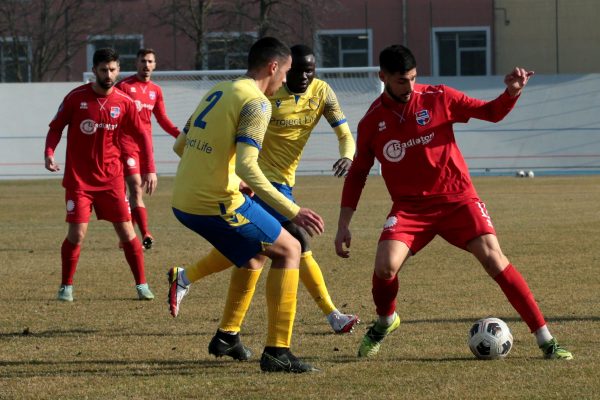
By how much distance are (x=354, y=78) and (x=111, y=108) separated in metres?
19.3

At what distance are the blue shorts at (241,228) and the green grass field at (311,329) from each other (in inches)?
28.4

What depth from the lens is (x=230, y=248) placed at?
20.8ft

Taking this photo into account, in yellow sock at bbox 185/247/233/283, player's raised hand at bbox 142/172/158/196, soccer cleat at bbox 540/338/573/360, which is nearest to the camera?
soccer cleat at bbox 540/338/573/360

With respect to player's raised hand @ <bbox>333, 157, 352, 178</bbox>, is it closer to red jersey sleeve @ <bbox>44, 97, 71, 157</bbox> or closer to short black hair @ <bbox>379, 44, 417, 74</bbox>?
short black hair @ <bbox>379, 44, 417, 74</bbox>

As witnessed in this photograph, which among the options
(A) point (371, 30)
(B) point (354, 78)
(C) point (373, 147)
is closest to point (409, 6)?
(A) point (371, 30)

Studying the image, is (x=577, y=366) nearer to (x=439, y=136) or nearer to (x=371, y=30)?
(x=439, y=136)

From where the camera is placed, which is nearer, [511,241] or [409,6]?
[511,241]

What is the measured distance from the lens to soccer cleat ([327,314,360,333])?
760cm

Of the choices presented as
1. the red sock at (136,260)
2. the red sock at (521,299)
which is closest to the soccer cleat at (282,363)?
the red sock at (521,299)

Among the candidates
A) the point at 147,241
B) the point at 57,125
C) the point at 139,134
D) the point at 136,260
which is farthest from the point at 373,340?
the point at 147,241

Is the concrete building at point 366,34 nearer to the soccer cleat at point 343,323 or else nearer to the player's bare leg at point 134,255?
the player's bare leg at point 134,255

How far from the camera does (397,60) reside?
636 centimetres

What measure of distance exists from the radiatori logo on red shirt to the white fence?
23.2m

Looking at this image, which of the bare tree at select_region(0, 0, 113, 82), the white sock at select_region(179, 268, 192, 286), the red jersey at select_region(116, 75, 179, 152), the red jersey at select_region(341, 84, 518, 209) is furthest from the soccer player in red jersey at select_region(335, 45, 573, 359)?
the bare tree at select_region(0, 0, 113, 82)
